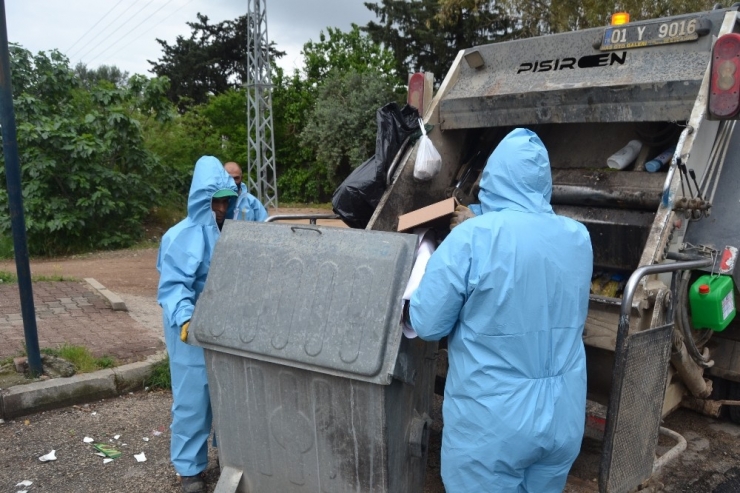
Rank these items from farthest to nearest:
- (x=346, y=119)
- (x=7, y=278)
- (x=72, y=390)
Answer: (x=346, y=119)
(x=7, y=278)
(x=72, y=390)

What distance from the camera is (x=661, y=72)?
3.16 m

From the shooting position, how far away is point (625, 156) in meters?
3.59

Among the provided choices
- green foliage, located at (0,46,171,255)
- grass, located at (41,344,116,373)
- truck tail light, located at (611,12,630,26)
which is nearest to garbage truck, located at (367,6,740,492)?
truck tail light, located at (611,12,630,26)

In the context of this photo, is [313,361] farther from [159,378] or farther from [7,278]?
[7,278]

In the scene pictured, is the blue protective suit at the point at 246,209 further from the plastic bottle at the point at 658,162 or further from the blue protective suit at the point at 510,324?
the plastic bottle at the point at 658,162

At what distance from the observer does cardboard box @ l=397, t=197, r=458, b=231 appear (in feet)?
8.59

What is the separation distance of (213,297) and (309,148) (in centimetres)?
2165

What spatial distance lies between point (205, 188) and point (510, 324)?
5.22 ft

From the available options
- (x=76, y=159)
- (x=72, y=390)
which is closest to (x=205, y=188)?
(x=72, y=390)

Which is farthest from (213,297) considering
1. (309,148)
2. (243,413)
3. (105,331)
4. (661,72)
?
(309,148)

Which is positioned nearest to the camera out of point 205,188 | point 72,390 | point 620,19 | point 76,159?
point 205,188

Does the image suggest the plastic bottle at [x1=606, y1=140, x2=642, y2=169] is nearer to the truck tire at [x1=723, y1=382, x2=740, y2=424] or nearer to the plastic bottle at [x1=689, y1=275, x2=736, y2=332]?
the plastic bottle at [x1=689, y1=275, x2=736, y2=332]

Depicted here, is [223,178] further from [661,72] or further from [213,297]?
[661,72]

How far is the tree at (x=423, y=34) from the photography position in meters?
21.1
